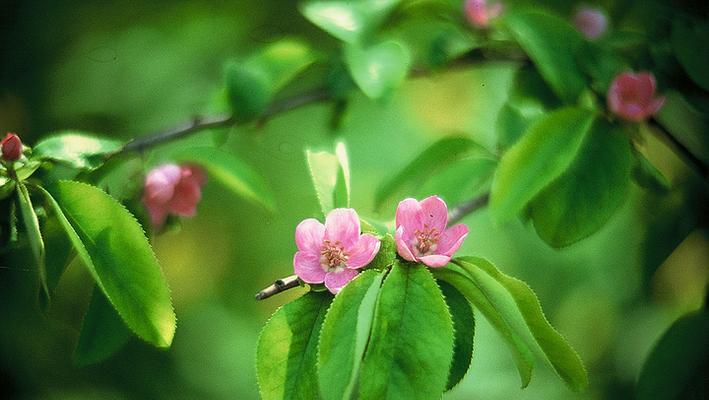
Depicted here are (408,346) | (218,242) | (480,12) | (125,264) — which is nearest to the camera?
(408,346)

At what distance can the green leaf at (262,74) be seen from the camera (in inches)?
43.9

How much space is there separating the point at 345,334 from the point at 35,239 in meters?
0.30

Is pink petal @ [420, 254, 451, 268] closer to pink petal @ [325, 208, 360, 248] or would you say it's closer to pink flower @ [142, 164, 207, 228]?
pink petal @ [325, 208, 360, 248]

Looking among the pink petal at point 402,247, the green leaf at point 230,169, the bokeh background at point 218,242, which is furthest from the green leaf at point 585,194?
the bokeh background at point 218,242

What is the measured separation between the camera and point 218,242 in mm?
2412

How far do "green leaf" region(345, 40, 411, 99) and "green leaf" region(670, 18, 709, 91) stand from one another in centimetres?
36

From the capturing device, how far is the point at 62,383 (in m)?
2.29

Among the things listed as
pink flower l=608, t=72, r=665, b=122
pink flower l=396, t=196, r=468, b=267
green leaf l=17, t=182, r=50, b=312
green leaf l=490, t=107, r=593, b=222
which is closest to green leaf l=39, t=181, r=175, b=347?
green leaf l=17, t=182, r=50, b=312

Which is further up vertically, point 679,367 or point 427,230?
point 427,230

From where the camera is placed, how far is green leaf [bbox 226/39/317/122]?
1115 mm

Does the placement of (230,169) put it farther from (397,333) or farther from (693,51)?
(693,51)

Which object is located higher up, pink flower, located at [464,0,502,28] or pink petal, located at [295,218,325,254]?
pink petal, located at [295,218,325,254]

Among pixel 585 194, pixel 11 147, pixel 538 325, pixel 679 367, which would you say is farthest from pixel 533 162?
pixel 11 147

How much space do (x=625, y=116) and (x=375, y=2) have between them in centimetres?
44
